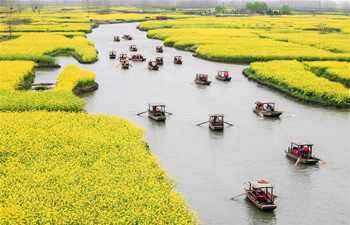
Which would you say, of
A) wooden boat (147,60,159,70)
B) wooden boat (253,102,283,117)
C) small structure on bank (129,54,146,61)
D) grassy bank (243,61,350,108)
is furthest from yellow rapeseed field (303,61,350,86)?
small structure on bank (129,54,146,61)

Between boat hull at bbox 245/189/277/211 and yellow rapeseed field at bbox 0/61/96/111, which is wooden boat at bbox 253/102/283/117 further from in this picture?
boat hull at bbox 245/189/277/211

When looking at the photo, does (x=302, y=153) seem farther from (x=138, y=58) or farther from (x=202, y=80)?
(x=138, y=58)

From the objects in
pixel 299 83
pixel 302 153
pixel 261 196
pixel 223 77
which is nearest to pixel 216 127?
pixel 302 153

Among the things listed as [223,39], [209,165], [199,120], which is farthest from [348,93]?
[223,39]

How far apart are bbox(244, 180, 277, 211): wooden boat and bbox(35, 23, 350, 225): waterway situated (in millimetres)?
421

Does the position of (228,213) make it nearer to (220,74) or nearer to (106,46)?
(220,74)

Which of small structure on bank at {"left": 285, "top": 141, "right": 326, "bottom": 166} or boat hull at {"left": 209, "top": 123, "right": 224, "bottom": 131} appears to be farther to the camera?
boat hull at {"left": 209, "top": 123, "right": 224, "bottom": 131}

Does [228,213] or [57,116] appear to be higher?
[57,116]

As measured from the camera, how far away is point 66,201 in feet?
64.1

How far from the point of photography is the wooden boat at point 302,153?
2831 cm

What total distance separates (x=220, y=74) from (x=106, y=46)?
37590 mm

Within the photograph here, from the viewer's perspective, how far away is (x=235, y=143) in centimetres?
3241

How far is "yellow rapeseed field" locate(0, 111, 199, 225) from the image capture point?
18.3 meters

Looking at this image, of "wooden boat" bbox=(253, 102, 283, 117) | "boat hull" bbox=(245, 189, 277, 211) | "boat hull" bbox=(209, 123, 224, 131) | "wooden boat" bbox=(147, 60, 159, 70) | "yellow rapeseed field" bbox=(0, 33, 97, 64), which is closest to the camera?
"boat hull" bbox=(245, 189, 277, 211)
